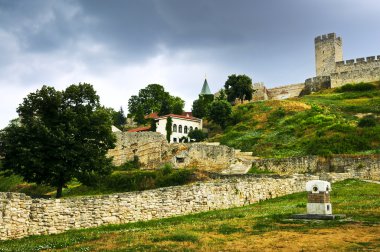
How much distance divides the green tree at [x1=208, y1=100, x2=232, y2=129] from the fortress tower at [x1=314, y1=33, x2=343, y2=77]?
3892 centimetres

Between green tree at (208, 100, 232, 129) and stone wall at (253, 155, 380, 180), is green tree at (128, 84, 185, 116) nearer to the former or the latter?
green tree at (208, 100, 232, 129)

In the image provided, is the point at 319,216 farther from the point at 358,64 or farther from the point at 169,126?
the point at 358,64

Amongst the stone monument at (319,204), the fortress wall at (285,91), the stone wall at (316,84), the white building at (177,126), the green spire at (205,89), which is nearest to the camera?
the stone monument at (319,204)

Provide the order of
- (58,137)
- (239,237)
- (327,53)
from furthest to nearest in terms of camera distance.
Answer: (327,53) < (58,137) < (239,237)

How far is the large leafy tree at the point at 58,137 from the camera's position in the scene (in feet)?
92.4

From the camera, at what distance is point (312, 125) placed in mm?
53281

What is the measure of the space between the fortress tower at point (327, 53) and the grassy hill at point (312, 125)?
16445mm

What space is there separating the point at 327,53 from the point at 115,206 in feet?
285

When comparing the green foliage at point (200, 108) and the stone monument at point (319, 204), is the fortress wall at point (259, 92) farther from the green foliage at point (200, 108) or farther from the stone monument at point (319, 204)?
the stone monument at point (319, 204)

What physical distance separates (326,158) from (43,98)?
2374cm

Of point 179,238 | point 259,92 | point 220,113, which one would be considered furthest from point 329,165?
point 259,92

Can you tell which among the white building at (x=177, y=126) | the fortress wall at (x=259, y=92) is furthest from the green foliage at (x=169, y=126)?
the fortress wall at (x=259, y=92)

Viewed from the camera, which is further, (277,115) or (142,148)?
(277,115)

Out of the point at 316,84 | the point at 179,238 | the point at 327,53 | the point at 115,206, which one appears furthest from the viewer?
the point at 327,53
